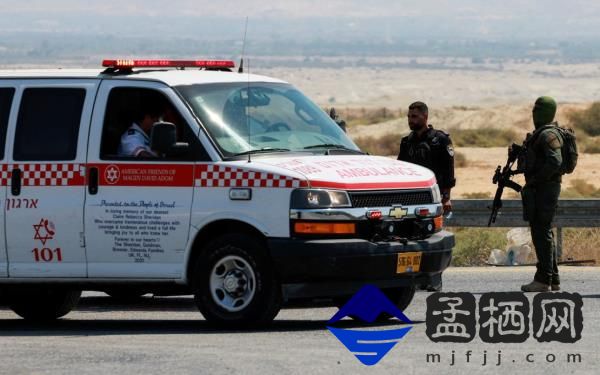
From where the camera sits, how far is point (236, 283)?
1060cm

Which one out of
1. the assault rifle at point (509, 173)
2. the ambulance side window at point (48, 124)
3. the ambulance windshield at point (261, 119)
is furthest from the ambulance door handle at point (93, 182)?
the assault rifle at point (509, 173)

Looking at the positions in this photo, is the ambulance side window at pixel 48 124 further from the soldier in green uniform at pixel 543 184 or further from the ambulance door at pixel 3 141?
the soldier in green uniform at pixel 543 184

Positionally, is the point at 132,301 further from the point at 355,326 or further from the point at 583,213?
the point at 583,213

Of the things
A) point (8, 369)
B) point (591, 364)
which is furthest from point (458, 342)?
point (8, 369)

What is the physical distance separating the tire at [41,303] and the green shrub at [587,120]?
47.4m

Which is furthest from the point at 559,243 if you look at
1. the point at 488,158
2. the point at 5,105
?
the point at 488,158

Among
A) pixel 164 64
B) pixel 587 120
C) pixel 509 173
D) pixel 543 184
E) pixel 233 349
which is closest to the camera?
pixel 233 349

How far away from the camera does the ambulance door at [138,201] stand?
35.2 ft

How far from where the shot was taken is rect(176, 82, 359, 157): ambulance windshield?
35.7ft

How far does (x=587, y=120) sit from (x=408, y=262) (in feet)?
163

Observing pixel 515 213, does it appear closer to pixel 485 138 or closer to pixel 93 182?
pixel 93 182

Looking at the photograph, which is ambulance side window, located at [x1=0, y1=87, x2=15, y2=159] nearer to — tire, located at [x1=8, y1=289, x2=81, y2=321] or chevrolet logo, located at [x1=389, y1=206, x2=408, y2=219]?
tire, located at [x1=8, y1=289, x2=81, y2=321]

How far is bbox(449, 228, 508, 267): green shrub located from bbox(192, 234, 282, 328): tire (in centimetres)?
706

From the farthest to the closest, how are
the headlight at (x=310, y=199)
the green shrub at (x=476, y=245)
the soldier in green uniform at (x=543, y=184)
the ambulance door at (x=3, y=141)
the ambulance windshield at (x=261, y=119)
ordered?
the green shrub at (x=476, y=245)
the soldier in green uniform at (x=543, y=184)
the ambulance door at (x=3, y=141)
the ambulance windshield at (x=261, y=119)
the headlight at (x=310, y=199)
